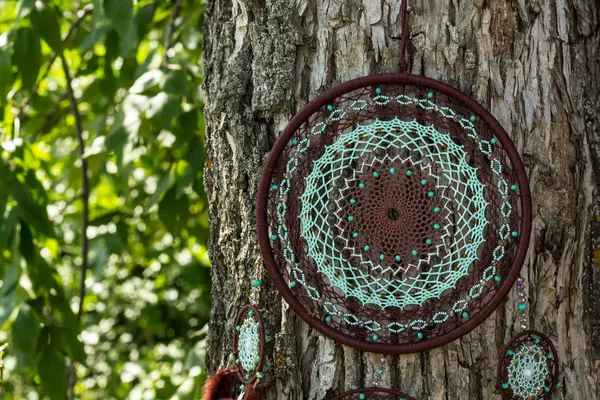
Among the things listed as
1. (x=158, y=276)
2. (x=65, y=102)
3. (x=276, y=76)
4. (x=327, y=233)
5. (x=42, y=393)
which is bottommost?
(x=42, y=393)

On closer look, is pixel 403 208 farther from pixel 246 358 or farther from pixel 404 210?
pixel 246 358

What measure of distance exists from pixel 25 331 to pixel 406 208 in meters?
1.09

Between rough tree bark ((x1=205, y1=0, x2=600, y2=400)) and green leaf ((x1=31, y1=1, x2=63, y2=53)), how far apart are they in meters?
0.63

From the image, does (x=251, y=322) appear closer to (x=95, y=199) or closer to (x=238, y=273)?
(x=238, y=273)

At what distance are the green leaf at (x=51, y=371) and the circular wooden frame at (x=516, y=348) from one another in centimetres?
114

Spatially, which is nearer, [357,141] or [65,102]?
[357,141]

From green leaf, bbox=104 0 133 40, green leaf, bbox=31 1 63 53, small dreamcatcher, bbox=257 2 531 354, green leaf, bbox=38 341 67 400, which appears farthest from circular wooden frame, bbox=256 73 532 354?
green leaf, bbox=38 341 67 400

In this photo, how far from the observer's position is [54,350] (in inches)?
69.4

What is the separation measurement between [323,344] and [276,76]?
399mm

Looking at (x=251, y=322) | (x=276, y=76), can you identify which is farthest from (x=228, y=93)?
(x=251, y=322)

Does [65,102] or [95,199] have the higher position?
[65,102]

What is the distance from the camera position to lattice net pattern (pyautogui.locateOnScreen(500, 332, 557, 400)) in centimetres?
103

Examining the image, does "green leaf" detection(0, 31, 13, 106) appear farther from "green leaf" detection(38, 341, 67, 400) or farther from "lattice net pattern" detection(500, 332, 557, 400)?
"lattice net pattern" detection(500, 332, 557, 400)

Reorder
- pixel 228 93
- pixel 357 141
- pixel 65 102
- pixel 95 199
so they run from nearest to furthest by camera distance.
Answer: pixel 357 141, pixel 228 93, pixel 65 102, pixel 95 199
